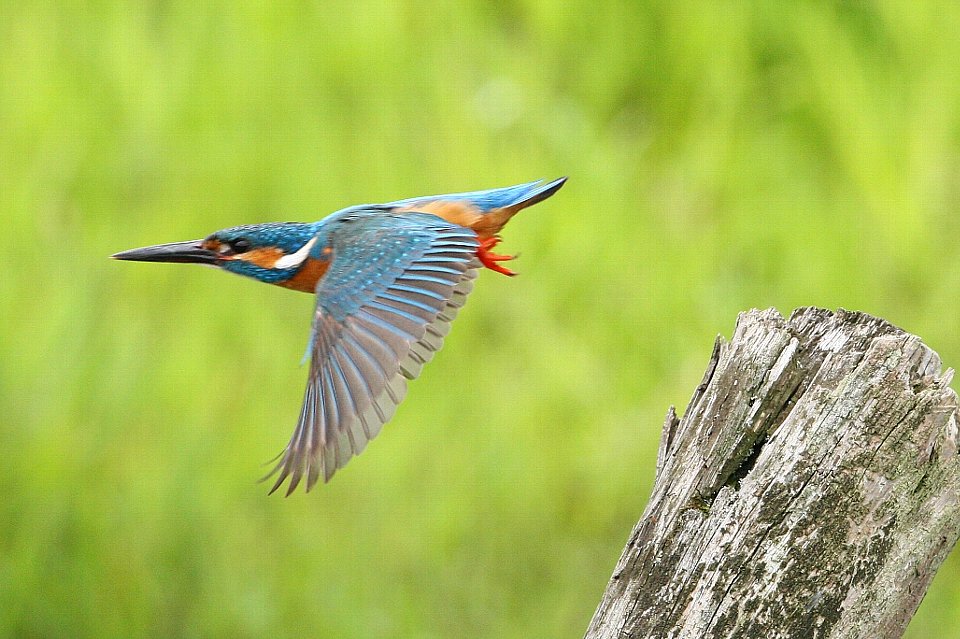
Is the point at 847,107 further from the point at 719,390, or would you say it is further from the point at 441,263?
the point at 719,390

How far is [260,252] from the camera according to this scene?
2.66 metres

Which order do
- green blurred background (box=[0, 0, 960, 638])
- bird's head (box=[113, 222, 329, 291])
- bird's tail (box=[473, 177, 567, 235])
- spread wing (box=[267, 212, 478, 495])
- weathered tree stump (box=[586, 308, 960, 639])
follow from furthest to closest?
→ green blurred background (box=[0, 0, 960, 638]), bird's tail (box=[473, 177, 567, 235]), bird's head (box=[113, 222, 329, 291]), spread wing (box=[267, 212, 478, 495]), weathered tree stump (box=[586, 308, 960, 639])

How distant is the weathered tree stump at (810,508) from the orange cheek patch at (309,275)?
3.79ft

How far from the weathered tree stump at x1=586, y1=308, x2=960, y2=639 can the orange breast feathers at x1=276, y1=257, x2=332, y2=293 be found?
116 cm

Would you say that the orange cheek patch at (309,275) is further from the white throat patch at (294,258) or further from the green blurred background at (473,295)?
the green blurred background at (473,295)

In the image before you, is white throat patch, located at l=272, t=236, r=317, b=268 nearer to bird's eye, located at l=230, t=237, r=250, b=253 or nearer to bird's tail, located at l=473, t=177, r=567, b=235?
bird's eye, located at l=230, t=237, r=250, b=253

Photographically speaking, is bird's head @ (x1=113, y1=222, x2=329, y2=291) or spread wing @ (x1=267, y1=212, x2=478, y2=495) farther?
bird's head @ (x1=113, y1=222, x2=329, y2=291)

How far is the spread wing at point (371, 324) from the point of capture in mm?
2264

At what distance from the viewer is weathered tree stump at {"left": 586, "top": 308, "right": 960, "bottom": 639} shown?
161 cm

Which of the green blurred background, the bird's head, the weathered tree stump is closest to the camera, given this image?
the weathered tree stump

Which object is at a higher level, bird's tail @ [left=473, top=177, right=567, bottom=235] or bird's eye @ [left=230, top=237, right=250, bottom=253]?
bird's tail @ [left=473, top=177, right=567, bottom=235]

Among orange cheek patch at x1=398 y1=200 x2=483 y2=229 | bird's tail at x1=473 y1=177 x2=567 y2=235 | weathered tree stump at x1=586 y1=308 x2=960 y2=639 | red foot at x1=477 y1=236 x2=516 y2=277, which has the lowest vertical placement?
weathered tree stump at x1=586 y1=308 x2=960 y2=639

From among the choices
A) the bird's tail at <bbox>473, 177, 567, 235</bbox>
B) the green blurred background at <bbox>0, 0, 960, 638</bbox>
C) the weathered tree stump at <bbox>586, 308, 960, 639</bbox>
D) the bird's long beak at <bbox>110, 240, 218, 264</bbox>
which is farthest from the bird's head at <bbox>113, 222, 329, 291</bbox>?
the green blurred background at <bbox>0, 0, 960, 638</bbox>

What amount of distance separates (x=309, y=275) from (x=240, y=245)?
16 centimetres
